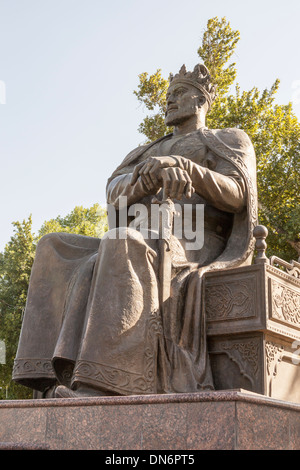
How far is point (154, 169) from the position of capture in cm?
512

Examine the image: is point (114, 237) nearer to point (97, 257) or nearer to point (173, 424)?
point (97, 257)

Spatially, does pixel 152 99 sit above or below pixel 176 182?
above

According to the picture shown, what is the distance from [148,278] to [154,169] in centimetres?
88

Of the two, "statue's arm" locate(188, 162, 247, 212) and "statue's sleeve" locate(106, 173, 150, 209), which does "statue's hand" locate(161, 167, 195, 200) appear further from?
"statue's sleeve" locate(106, 173, 150, 209)

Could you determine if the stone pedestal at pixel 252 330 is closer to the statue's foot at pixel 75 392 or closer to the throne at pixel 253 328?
the throne at pixel 253 328

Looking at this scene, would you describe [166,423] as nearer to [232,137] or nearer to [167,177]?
[167,177]

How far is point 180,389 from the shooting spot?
4.58 meters

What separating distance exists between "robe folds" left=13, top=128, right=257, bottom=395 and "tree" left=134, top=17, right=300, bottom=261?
31.4 ft

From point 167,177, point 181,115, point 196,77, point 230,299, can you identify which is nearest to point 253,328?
point 230,299

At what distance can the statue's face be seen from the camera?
237 inches

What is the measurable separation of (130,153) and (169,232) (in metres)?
1.47

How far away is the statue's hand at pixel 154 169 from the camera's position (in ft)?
16.8

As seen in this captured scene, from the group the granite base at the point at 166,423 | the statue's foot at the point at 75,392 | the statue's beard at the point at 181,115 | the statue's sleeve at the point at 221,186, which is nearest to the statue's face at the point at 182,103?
the statue's beard at the point at 181,115

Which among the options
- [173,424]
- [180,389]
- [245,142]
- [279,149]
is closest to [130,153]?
[245,142]
